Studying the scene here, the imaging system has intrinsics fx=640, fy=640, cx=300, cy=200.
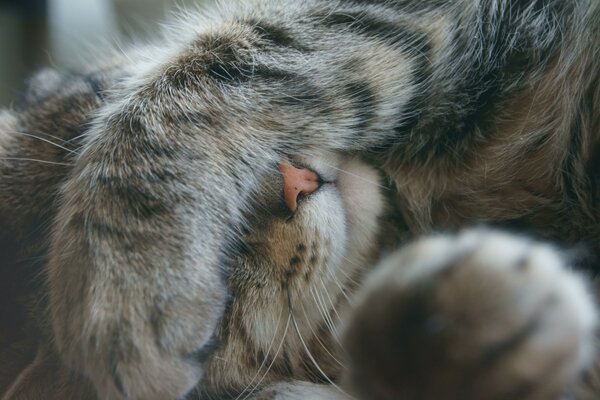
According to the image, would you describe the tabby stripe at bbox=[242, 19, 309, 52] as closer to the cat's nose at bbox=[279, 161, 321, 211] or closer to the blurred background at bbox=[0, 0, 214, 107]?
the cat's nose at bbox=[279, 161, 321, 211]

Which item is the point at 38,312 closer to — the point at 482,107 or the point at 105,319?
the point at 105,319

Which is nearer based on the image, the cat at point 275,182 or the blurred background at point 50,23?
the cat at point 275,182

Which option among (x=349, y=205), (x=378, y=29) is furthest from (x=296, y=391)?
(x=378, y=29)

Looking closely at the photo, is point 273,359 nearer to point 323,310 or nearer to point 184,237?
point 323,310

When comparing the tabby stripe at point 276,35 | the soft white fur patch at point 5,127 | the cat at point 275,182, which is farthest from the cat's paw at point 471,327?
the soft white fur patch at point 5,127

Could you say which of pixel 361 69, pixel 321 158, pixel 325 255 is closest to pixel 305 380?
pixel 325 255

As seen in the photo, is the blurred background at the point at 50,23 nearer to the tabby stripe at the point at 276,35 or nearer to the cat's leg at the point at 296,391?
the tabby stripe at the point at 276,35
